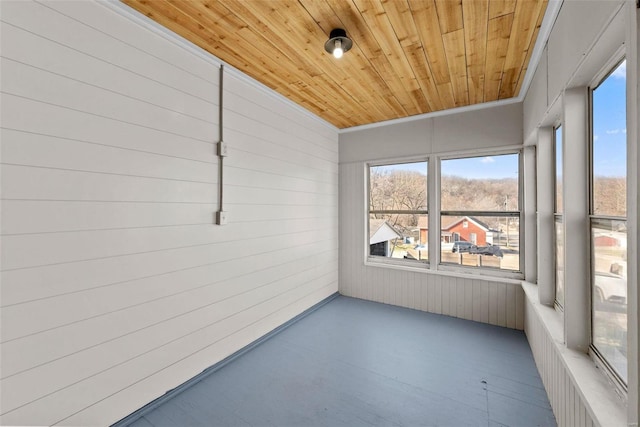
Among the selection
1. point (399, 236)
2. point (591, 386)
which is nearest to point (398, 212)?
point (399, 236)

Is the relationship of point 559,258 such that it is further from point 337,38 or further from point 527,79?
point 337,38

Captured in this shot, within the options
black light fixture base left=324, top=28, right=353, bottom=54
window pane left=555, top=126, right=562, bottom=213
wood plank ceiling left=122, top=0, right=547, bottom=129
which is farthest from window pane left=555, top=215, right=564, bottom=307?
black light fixture base left=324, top=28, right=353, bottom=54

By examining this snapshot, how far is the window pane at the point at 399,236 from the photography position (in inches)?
154

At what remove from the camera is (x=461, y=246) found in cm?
363

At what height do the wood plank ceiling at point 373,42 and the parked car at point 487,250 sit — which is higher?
the wood plank ceiling at point 373,42

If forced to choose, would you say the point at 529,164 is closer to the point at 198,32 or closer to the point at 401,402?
the point at 401,402

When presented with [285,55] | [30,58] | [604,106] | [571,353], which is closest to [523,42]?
[604,106]

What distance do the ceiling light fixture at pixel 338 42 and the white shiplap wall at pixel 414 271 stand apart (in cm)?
207

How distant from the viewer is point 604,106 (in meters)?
1.47

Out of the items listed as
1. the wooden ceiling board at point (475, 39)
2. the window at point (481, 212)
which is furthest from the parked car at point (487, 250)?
the wooden ceiling board at point (475, 39)

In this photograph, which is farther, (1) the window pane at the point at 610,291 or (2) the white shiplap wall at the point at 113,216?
(2) the white shiplap wall at the point at 113,216

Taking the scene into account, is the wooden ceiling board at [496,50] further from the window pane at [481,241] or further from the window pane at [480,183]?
the window pane at [481,241]

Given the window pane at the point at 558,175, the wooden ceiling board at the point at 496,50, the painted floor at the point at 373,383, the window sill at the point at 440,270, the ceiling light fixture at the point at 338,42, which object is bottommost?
the painted floor at the point at 373,383

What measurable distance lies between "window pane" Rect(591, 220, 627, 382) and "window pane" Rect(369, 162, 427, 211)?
236cm
